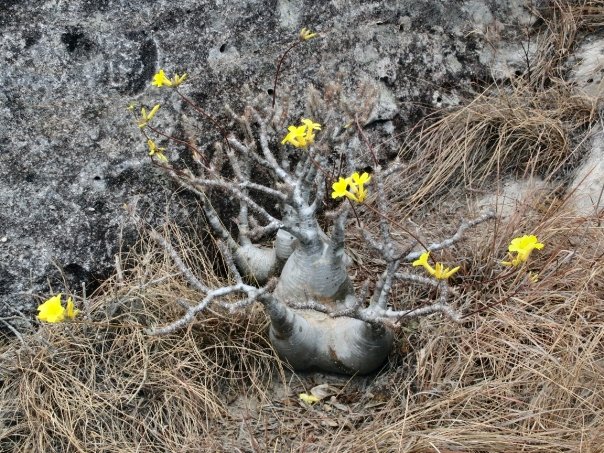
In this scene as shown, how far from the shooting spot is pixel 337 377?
2850 millimetres

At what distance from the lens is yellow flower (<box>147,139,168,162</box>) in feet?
9.69

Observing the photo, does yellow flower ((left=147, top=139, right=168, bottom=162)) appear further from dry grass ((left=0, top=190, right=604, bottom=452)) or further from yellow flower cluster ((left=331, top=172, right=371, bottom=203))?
yellow flower cluster ((left=331, top=172, right=371, bottom=203))

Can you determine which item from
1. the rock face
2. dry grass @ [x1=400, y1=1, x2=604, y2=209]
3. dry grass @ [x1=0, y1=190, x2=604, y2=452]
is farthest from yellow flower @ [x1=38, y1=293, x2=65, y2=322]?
dry grass @ [x1=400, y1=1, x2=604, y2=209]

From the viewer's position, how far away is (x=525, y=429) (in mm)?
2387

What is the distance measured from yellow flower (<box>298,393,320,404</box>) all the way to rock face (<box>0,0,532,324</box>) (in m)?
0.82

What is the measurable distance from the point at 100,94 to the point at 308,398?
1.25m

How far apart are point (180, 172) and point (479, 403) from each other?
1.26m

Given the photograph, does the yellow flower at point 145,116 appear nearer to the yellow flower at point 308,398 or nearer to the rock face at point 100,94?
the rock face at point 100,94

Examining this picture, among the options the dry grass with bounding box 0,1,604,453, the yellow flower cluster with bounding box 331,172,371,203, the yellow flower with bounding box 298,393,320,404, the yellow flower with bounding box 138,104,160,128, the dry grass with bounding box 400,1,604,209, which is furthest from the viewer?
the dry grass with bounding box 400,1,604,209

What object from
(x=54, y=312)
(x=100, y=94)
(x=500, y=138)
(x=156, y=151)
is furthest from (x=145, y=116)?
(x=500, y=138)

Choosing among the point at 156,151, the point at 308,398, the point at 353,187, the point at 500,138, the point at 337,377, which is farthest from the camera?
the point at 500,138

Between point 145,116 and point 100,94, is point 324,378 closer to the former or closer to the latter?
point 145,116

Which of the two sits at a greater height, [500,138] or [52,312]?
[52,312]

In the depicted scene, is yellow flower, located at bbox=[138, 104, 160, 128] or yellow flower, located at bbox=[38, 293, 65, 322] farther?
yellow flower, located at bbox=[138, 104, 160, 128]
